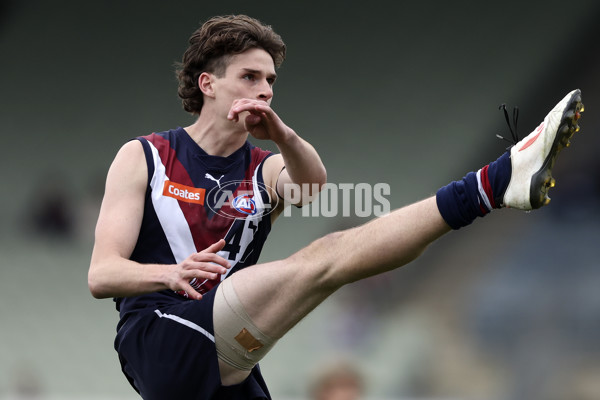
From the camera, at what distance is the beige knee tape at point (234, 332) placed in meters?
2.95

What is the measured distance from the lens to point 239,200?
11.2 ft

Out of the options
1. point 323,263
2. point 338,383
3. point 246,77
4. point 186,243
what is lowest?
point 338,383

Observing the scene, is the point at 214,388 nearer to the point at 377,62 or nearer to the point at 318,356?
the point at 318,356

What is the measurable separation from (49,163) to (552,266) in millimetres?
4456

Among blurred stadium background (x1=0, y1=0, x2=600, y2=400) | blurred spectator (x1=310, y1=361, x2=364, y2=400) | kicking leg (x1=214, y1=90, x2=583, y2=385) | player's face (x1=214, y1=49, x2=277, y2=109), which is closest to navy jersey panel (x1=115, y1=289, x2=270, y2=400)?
kicking leg (x1=214, y1=90, x2=583, y2=385)

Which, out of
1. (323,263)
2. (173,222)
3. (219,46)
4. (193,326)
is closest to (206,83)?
(219,46)

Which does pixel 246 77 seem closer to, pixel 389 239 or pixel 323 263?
pixel 323 263

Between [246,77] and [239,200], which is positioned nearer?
[239,200]

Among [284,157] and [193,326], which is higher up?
[284,157]

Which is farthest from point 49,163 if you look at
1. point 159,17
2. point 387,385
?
point 387,385

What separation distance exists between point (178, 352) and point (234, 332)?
25 cm

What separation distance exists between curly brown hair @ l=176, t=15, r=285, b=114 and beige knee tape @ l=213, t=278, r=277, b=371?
44.6 inches

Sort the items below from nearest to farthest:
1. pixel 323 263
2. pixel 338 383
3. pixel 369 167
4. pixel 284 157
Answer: pixel 323 263
pixel 284 157
pixel 338 383
pixel 369 167

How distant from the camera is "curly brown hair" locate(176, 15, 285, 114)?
3.60 metres
